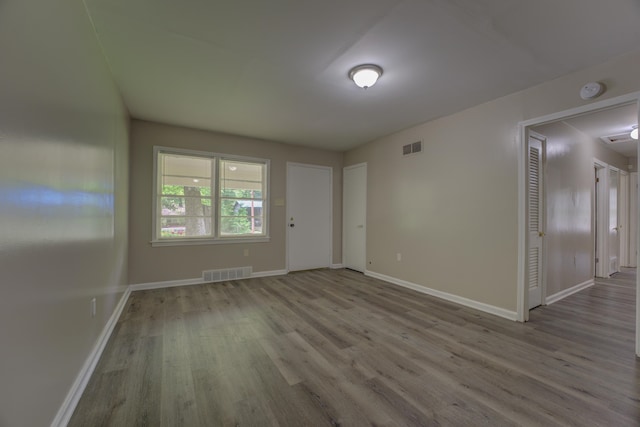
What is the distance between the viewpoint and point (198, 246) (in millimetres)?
4445

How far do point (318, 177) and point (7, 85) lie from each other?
4860 mm

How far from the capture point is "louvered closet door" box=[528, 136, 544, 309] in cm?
323

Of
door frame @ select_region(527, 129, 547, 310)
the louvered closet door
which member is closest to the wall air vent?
door frame @ select_region(527, 129, 547, 310)

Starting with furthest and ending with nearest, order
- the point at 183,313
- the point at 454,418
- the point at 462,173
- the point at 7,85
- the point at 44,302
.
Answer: the point at 462,173 → the point at 183,313 → the point at 454,418 → the point at 44,302 → the point at 7,85

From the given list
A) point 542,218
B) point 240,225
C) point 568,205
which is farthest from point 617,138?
point 240,225

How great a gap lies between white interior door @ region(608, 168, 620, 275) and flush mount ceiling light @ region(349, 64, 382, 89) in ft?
19.6

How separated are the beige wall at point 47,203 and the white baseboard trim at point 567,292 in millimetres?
4907

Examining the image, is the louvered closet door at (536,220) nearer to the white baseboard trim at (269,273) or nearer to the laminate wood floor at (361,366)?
the laminate wood floor at (361,366)

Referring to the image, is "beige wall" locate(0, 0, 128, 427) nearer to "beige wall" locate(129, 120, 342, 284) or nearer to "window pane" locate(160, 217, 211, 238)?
"beige wall" locate(129, 120, 342, 284)

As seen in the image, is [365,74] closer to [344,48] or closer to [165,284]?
[344,48]

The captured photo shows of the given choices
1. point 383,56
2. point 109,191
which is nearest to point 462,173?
point 383,56

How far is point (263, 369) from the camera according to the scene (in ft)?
6.64

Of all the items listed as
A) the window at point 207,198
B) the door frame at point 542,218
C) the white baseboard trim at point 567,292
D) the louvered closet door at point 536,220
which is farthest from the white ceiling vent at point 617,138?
the window at point 207,198

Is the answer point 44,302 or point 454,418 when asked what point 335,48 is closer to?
point 44,302
